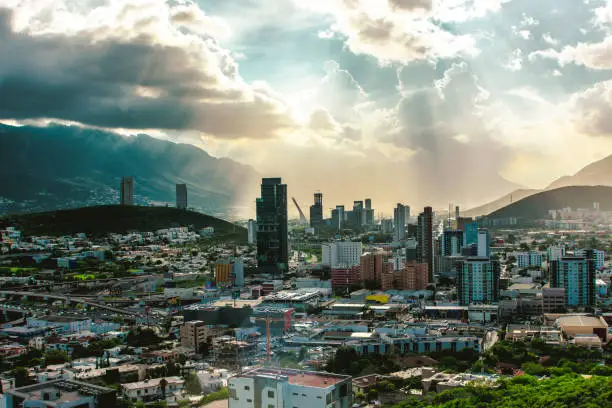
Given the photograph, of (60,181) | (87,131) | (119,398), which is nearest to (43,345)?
(119,398)

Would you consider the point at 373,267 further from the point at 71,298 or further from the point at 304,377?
the point at 304,377

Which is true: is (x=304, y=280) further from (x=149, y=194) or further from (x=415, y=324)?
(x=149, y=194)

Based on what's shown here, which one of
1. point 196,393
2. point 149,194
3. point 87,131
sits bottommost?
point 196,393

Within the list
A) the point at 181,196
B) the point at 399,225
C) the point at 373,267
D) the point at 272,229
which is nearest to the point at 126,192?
the point at 181,196

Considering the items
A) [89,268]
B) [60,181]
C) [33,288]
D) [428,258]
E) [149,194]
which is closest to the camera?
[33,288]

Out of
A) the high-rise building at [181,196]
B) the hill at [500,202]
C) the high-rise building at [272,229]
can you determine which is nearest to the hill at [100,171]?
the high-rise building at [181,196]

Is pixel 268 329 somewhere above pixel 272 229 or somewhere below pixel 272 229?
below

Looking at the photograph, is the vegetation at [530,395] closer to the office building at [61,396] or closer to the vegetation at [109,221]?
the office building at [61,396]
